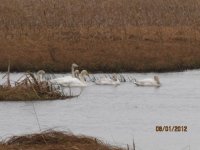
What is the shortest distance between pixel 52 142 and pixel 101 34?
22.2 m

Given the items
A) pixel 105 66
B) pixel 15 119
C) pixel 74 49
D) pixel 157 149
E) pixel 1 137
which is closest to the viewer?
pixel 157 149

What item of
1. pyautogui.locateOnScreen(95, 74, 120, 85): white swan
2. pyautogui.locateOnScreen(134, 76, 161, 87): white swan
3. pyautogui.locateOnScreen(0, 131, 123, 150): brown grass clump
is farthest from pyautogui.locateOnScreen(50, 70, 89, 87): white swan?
pyautogui.locateOnScreen(0, 131, 123, 150): brown grass clump

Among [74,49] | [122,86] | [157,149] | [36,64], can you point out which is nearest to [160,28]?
[74,49]

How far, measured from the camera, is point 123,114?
21703 mm

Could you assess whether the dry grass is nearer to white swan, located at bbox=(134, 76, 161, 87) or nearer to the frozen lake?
white swan, located at bbox=(134, 76, 161, 87)

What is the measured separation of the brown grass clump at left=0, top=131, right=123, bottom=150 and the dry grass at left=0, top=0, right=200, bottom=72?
16.0 m

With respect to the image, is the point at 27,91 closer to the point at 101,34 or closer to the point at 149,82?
the point at 149,82

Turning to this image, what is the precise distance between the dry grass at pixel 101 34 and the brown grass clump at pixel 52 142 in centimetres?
1604

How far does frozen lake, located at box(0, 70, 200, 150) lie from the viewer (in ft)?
59.4

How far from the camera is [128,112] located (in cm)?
2202

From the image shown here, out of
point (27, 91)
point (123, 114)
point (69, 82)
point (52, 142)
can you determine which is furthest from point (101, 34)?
point (52, 142)

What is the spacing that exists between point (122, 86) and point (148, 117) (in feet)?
22.0

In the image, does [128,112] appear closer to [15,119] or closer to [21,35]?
[15,119]

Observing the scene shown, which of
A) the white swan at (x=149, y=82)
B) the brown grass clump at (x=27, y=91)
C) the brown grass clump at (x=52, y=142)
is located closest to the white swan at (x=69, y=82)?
the white swan at (x=149, y=82)
